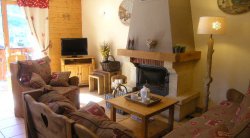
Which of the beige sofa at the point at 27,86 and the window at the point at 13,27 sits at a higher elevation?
the window at the point at 13,27

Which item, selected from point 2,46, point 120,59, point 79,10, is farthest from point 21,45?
point 120,59

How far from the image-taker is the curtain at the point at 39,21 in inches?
186

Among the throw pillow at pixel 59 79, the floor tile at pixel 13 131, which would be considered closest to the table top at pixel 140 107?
the throw pillow at pixel 59 79

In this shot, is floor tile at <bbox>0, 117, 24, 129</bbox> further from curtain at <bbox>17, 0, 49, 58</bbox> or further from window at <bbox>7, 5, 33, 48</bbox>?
window at <bbox>7, 5, 33, 48</bbox>

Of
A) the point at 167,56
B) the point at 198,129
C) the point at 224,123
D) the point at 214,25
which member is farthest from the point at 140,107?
the point at 214,25

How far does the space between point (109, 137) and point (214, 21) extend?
2446mm

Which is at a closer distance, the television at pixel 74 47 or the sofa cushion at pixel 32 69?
the sofa cushion at pixel 32 69

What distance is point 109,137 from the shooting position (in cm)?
111

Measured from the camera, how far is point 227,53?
127 inches

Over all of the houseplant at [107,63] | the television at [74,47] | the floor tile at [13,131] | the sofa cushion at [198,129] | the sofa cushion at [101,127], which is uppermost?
the television at [74,47]

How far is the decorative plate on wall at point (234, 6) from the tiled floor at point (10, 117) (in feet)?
6.24

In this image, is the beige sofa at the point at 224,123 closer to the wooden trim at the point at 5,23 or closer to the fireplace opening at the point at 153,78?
the fireplace opening at the point at 153,78

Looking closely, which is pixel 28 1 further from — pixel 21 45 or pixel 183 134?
pixel 183 134

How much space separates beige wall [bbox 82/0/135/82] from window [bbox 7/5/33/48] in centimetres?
147
